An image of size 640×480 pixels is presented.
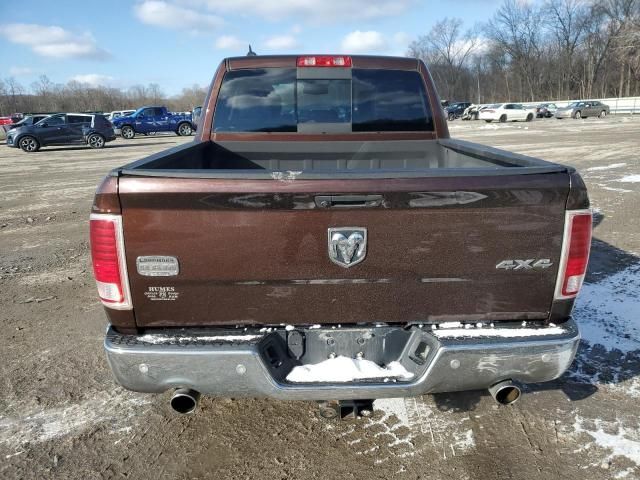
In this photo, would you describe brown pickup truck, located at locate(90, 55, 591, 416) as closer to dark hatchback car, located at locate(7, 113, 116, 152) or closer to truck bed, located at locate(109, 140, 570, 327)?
truck bed, located at locate(109, 140, 570, 327)

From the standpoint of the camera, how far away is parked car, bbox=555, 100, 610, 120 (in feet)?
138

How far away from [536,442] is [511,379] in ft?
2.26

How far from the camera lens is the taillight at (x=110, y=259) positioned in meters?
2.04

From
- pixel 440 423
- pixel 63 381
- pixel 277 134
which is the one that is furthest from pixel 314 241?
pixel 63 381

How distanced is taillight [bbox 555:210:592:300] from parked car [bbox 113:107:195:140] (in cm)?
3284

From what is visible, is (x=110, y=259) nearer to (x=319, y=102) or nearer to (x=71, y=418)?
(x=71, y=418)

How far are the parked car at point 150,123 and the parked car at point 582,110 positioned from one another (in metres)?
34.0

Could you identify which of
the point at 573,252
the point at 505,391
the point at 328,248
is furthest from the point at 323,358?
the point at 573,252

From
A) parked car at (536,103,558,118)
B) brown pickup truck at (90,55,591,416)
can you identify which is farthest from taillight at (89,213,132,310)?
parked car at (536,103,558,118)

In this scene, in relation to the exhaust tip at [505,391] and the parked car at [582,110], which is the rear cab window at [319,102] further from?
the parked car at [582,110]

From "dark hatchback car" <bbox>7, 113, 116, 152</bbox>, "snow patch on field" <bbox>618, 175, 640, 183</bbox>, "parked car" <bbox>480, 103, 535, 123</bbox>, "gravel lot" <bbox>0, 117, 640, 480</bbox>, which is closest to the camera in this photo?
"gravel lot" <bbox>0, 117, 640, 480</bbox>

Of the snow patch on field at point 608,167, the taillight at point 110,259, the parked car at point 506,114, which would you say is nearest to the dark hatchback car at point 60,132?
the snow patch on field at point 608,167

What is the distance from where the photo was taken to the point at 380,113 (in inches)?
158

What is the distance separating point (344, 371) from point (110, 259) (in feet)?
3.99
